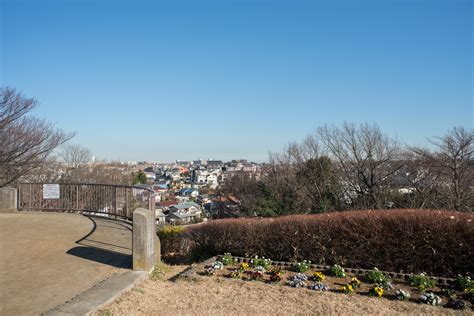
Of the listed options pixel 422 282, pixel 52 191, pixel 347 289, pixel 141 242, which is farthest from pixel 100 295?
pixel 52 191

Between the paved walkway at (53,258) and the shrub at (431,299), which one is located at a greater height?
the paved walkway at (53,258)

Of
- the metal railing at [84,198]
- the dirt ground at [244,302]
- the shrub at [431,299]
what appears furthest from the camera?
the metal railing at [84,198]

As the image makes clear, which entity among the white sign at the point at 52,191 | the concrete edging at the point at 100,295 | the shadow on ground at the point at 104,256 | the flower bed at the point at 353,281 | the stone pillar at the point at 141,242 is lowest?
the flower bed at the point at 353,281

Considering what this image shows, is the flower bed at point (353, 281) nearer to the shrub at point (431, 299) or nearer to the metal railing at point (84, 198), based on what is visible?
the shrub at point (431, 299)

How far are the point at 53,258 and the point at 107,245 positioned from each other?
3.89 ft

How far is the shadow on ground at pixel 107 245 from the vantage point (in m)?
7.03

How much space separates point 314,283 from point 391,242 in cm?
195

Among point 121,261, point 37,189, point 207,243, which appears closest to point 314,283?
point 121,261

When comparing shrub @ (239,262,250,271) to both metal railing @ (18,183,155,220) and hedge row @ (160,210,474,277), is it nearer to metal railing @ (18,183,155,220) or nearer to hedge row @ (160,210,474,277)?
hedge row @ (160,210,474,277)

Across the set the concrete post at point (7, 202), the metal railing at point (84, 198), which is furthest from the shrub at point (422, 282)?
the concrete post at point (7, 202)

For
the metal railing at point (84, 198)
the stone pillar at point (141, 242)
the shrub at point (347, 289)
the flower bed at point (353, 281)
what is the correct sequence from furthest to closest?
1. the metal railing at point (84, 198)
2. the stone pillar at point (141, 242)
3. the shrub at point (347, 289)
4. the flower bed at point (353, 281)

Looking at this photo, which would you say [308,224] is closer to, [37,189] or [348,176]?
[37,189]

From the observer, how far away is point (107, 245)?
7.96 metres

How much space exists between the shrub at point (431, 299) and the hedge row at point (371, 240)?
1.58m
